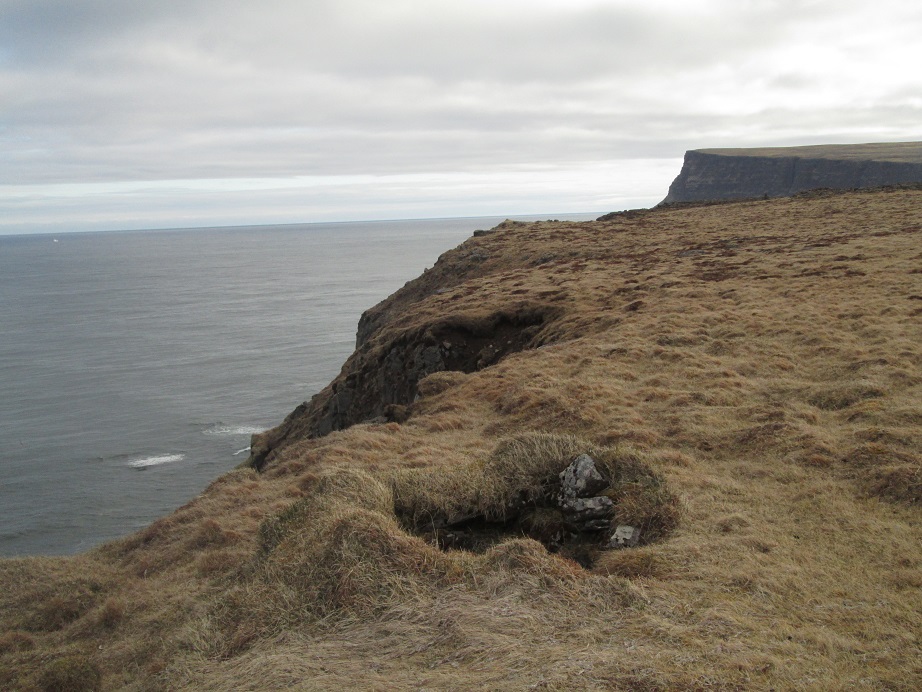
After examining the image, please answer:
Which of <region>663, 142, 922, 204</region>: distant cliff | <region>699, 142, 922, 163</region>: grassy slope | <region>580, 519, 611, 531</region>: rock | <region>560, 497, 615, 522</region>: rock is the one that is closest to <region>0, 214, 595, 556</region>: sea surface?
<region>560, 497, 615, 522</region>: rock

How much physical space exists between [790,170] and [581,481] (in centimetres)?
16370

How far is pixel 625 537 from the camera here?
9836 millimetres

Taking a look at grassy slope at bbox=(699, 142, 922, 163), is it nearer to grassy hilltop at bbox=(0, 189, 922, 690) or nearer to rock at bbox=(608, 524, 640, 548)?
grassy hilltop at bbox=(0, 189, 922, 690)

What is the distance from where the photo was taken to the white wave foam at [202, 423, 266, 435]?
4875cm

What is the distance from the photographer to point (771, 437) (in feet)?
43.0

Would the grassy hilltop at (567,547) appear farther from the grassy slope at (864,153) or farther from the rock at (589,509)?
the grassy slope at (864,153)

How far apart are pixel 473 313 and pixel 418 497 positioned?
60.5 feet

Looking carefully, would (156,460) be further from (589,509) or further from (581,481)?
(589,509)

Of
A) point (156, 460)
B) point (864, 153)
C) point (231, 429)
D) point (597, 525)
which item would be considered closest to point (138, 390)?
point (231, 429)

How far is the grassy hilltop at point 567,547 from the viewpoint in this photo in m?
7.06

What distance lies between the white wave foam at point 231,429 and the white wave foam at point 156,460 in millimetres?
4658

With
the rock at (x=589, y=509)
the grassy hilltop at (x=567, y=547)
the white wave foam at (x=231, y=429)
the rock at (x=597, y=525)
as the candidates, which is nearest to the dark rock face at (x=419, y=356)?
the grassy hilltop at (x=567, y=547)

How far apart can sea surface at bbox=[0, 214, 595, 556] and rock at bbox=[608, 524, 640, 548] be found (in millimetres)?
29985

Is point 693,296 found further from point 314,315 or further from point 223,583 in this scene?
point 314,315
